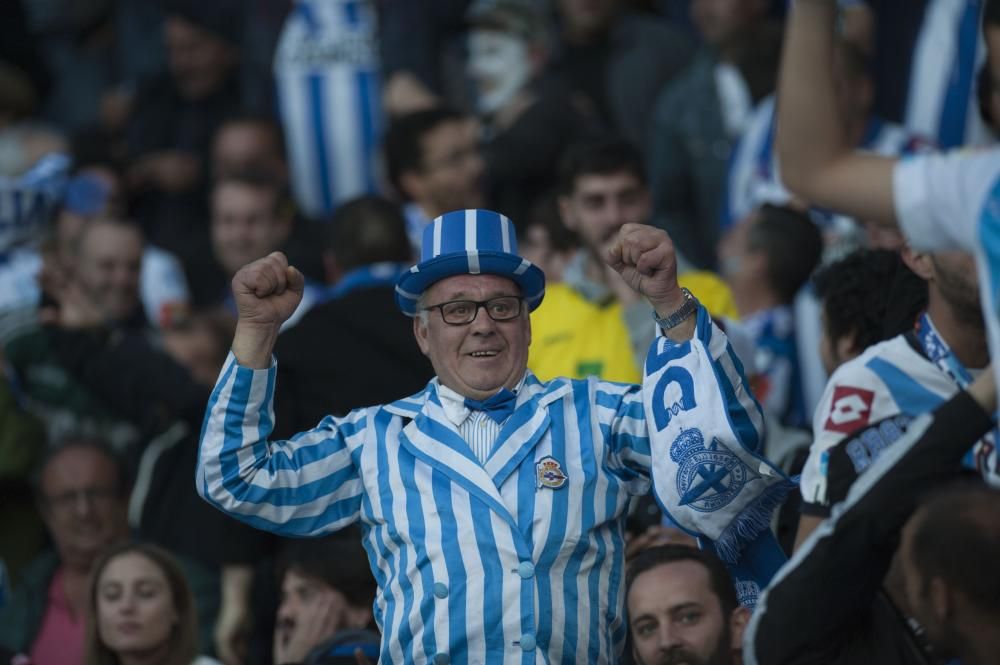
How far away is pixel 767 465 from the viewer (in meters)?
4.30

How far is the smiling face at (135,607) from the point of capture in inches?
243

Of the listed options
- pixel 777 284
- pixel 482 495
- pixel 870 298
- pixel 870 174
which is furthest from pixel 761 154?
pixel 870 174

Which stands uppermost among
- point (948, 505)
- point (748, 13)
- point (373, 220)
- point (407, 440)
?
point (748, 13)

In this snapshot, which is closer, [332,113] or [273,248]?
[273,248]

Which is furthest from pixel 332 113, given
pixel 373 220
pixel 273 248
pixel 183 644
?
pixel 183 644

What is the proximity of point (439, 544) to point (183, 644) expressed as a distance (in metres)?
2.19

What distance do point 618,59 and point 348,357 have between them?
410cm

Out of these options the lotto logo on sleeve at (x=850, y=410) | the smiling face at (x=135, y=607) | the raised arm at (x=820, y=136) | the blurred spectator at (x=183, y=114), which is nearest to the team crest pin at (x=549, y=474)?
the lotto logo on sleeve at (x=850, y=410)

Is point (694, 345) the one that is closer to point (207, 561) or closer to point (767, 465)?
point (767, 465)

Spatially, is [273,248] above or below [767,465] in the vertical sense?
above

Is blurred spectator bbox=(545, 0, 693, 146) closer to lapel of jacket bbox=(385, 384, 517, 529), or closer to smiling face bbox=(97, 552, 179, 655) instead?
smiling face bbox=(97, 552, 179, 655)

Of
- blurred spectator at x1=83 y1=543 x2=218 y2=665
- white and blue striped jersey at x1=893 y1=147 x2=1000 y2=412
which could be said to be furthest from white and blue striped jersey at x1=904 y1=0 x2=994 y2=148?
white and blue striped jersey at x1=893 y1=147 x2=1000 y2=412

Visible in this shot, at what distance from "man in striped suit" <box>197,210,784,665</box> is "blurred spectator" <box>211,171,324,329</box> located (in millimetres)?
4396

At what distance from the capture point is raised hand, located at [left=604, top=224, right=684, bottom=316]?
4.22 m
